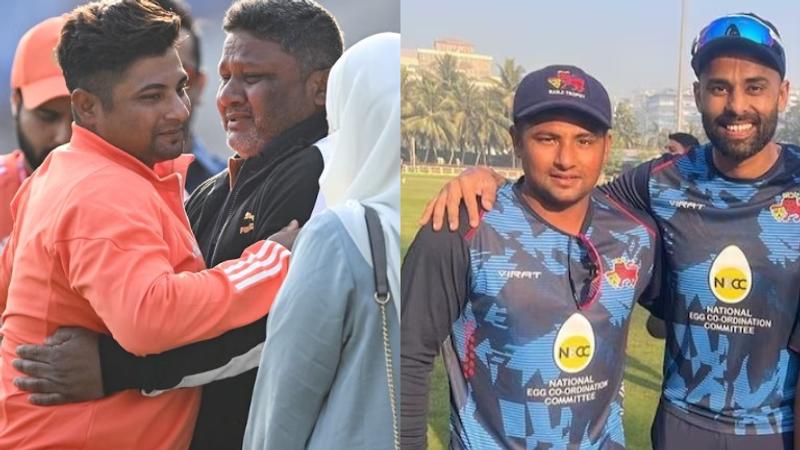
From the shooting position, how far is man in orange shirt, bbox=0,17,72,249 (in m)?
1.94

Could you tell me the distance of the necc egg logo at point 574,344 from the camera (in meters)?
2.06

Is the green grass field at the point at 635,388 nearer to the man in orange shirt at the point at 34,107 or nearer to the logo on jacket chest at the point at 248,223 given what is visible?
the logo on jacket chest at the point at 248,223

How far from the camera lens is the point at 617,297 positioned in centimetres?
209

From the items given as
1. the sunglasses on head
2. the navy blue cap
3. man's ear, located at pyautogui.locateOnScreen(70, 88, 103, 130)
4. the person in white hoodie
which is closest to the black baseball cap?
the sunglasses on head

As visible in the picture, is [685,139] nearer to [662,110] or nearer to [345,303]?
[662,110]

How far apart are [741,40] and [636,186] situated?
17.5 inches

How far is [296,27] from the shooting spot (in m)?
1.92

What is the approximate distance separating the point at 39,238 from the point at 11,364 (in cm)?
33

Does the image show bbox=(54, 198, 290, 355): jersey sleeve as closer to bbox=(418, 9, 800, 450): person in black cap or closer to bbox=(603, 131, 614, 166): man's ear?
bbox=(418, 9, 800, 450): person in black cap

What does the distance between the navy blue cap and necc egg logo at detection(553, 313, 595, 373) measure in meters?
0.50

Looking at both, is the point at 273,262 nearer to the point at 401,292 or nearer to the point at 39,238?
the point at 401,292

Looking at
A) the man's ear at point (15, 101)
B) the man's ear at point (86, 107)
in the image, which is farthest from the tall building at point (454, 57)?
the man's ear at point (15, 101)

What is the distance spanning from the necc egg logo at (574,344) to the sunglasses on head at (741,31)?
2.52ft

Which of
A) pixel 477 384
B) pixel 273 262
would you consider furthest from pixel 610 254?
pixel 273 262
